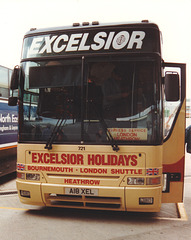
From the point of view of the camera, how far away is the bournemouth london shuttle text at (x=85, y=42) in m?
5.10

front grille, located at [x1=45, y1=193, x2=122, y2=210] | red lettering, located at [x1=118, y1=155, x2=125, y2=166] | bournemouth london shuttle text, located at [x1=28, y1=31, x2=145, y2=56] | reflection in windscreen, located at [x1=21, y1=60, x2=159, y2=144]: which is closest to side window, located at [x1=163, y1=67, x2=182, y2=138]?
reflection in windscreen, located at [x1=21, y1=60, x2=159, y2=144]

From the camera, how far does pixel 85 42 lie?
524 cm

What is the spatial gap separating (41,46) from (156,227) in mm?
3590

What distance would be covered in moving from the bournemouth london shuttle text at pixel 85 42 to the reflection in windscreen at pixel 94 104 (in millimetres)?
274

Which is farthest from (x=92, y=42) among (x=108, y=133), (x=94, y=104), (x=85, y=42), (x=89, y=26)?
(x=108, y=133)

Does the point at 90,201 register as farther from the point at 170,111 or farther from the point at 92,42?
the point at 92,42

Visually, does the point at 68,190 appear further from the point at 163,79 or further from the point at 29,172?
the point at 163,79

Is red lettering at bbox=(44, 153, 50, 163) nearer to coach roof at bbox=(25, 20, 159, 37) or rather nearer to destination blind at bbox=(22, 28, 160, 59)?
destination blind at bbox=(22, 28, 160, 59)

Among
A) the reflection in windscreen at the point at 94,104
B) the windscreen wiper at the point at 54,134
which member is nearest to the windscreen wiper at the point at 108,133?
the reflection in windscreen at the point at 94,104

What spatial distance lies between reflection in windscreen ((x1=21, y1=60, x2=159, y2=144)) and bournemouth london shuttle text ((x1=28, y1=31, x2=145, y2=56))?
27 centimetres

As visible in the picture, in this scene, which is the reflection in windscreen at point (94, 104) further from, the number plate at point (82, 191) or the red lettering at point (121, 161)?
the number plate at point (82, 191)

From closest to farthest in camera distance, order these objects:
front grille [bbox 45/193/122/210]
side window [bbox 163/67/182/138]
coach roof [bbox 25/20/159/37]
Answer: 1. front grille [bbox 45/193/122/210]
2. coach roof [bbox 25/20/159/37]
3. side window [bbox 163/67/182/138]

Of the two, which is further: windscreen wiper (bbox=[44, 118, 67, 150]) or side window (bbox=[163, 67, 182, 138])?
side window (bbox=[163, 67, 182, 138])

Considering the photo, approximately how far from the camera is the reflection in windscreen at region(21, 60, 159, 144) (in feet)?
16.1
